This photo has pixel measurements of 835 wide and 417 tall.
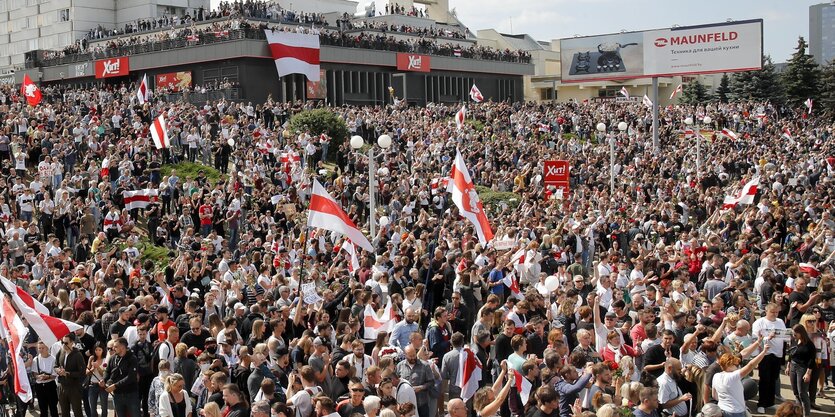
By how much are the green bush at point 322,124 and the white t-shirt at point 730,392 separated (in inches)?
1029

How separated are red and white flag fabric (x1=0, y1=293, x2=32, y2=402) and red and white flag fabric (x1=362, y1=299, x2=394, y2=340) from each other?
13.7ft

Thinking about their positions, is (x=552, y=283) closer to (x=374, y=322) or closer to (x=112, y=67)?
(x=374, y=322)

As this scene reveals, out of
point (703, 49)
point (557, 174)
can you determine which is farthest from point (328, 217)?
point (703, 49)

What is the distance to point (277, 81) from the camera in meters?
47.2

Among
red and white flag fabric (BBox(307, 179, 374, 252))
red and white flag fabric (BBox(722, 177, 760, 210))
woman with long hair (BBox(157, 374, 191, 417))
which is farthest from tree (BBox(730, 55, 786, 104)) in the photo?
woman with long hair (BBox(157, 374, 191, 417))

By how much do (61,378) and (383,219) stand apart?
11631mm

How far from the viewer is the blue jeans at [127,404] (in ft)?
35.8

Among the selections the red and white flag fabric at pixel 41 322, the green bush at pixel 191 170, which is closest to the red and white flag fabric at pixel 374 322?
the red and white flag fabric at pixel 41 322

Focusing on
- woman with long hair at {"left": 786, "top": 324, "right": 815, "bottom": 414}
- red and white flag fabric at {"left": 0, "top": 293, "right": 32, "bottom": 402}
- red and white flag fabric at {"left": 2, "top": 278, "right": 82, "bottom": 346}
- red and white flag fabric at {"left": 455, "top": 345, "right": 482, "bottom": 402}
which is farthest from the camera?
woman with long hair at {"left": 786, "top": 324, "right": 815, "bottom": 414}

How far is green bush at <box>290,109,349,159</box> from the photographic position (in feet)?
115

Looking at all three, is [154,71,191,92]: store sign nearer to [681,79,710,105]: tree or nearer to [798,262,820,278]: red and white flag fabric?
[798,262,820,278]: red and white flag fabric

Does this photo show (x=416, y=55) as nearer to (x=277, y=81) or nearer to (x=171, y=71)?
(x=277, y=81)

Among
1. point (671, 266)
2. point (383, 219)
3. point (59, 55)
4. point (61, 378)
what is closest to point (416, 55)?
point (59, 55)

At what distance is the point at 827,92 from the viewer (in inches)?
2490
